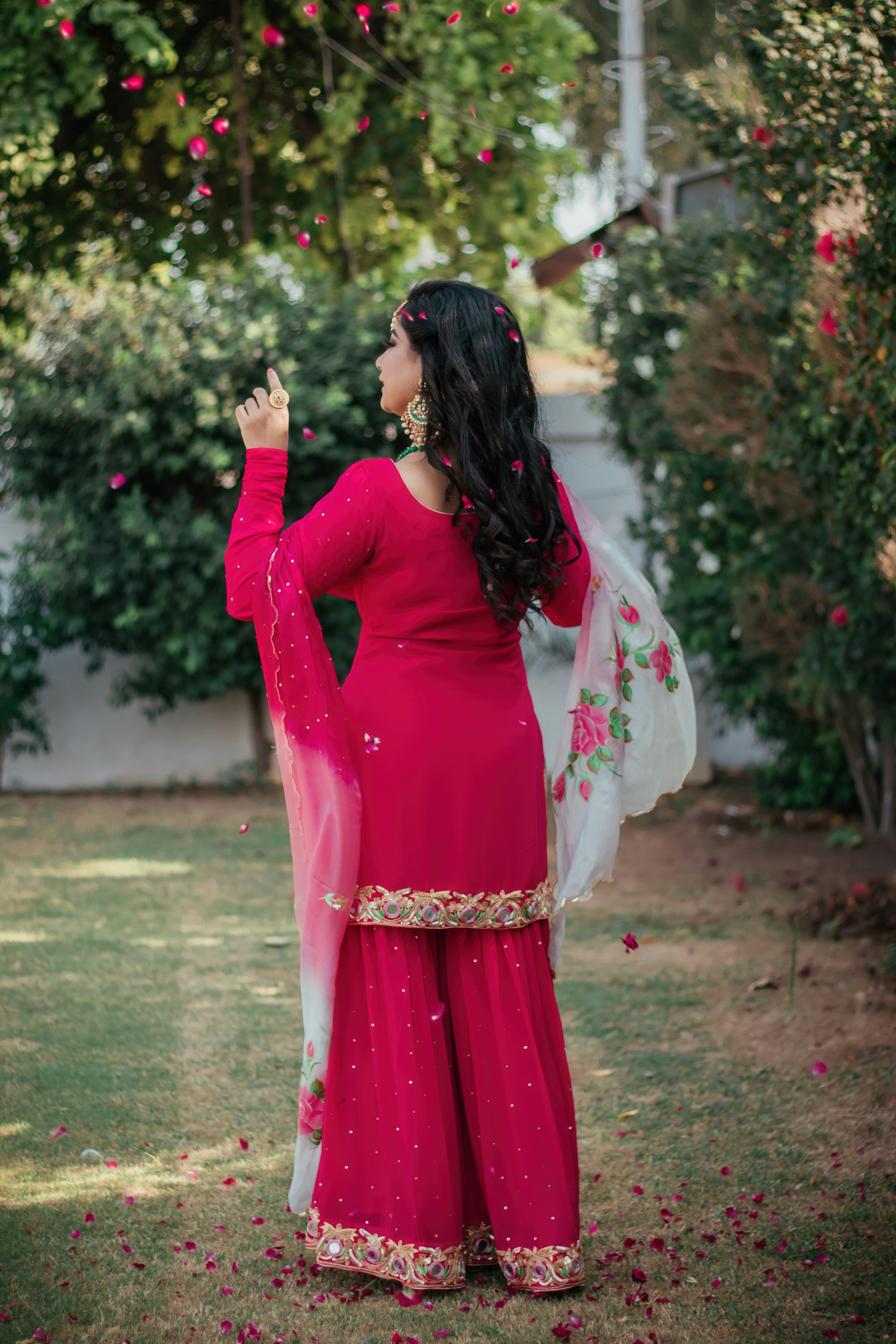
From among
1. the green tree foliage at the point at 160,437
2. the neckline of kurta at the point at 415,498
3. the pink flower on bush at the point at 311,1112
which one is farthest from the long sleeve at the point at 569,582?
the green tree foliage at the point at 160,437

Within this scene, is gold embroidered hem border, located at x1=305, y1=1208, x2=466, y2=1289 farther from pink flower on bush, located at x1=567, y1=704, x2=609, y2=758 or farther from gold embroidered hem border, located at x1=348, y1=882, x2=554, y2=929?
pink flower on bush, located at x1=567, y1=704, x2=609, y2=758

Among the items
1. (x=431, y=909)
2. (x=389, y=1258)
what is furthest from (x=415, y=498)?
(x=389, y=1258)

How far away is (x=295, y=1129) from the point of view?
10.3 ft

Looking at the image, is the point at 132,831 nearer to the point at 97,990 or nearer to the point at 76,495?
the point at 76,495

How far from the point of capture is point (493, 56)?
8.34m

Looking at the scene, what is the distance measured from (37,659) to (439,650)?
6.00 metres

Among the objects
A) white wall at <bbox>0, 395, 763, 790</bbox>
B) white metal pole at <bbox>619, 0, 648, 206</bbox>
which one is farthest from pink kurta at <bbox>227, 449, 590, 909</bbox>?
white metal pole at <bbox>619, 0, 648, 206</bbox>

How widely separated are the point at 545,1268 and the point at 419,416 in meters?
1.68

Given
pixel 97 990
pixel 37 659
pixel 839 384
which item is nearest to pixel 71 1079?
pixel 97 990

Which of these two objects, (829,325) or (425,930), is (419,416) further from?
(829,325)

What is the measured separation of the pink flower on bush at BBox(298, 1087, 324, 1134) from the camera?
2381 millimetres

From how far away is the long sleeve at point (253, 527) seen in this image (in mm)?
2268

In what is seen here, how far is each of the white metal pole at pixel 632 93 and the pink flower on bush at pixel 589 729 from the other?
688cm

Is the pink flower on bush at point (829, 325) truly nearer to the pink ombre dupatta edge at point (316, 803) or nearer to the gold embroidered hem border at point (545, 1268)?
the pink ombre dupatta edge at point (316, 803)
